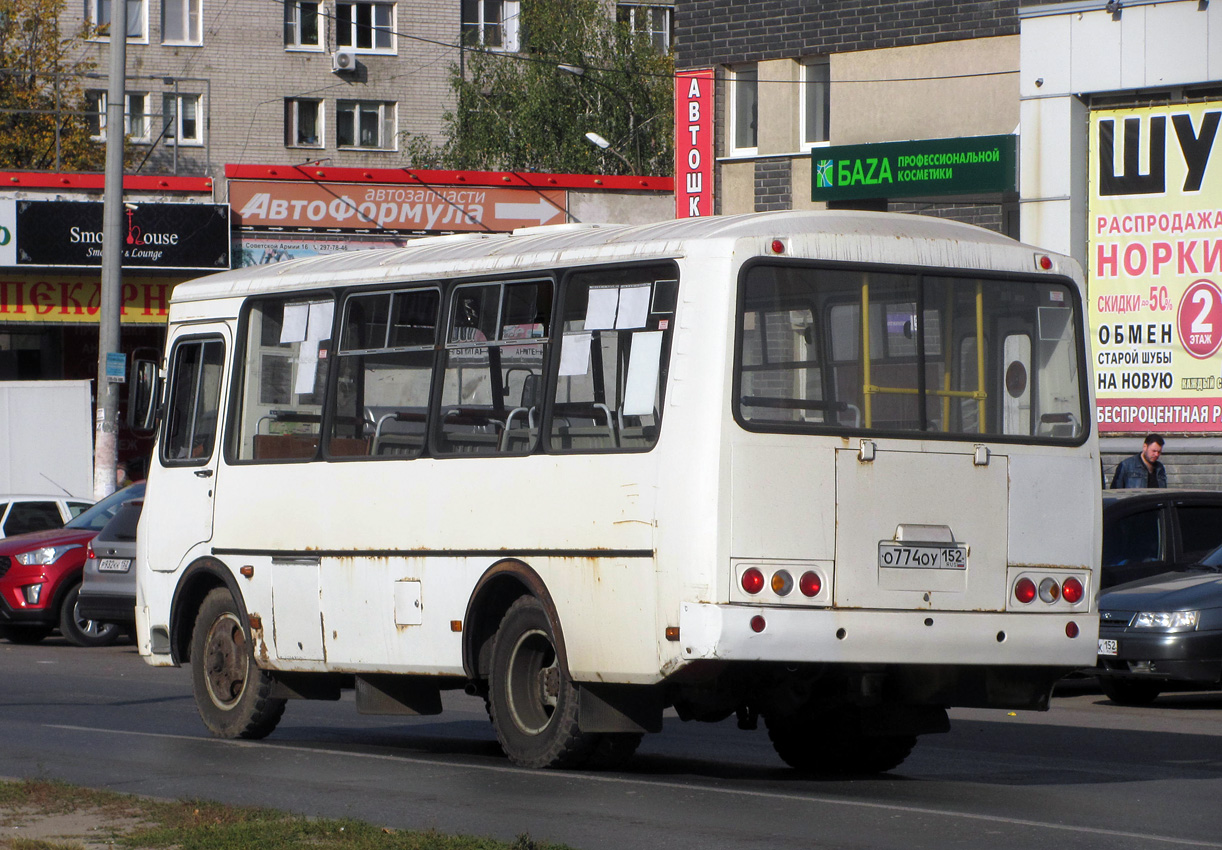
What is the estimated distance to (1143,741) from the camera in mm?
12445

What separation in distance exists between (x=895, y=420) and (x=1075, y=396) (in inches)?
44.8

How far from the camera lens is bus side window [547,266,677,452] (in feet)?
30.8

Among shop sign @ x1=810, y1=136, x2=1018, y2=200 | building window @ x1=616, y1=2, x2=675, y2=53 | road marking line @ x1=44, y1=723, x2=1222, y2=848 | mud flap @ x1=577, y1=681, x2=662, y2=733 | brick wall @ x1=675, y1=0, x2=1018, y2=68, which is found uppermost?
building window @ x1=616, y1=2, x2=675, y2=53

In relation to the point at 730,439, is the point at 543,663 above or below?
below

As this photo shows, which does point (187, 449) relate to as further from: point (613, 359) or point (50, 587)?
point (50, 587)

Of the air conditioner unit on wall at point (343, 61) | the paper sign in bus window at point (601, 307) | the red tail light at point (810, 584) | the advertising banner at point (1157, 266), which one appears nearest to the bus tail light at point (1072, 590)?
the red tail light at point (810, 584)

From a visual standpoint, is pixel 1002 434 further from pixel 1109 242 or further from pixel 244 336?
pixel 1109 242

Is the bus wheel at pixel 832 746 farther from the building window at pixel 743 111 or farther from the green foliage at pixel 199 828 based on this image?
the building window at pixel 743 111

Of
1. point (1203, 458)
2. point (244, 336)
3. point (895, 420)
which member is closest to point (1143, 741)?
point (895, 420)

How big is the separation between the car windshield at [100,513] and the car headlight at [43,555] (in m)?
0.57

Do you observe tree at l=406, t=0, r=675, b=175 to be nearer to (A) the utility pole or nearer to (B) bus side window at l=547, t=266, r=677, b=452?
(A) the utility pole

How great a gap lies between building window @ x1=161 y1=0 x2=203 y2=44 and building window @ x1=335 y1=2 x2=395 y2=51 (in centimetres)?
376

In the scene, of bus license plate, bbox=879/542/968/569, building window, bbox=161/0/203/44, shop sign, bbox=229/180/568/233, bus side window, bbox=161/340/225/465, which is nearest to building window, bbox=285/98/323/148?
building window, bbox=161/0/203/44

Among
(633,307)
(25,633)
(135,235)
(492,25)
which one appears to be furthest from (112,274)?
(492,25)
